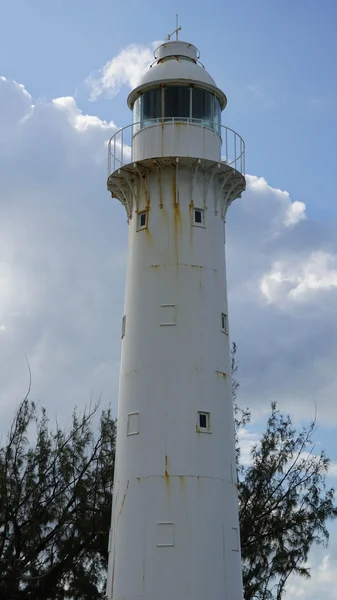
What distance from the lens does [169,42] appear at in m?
29.2

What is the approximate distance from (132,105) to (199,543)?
42.5ft

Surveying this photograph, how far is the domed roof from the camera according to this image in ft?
90.8

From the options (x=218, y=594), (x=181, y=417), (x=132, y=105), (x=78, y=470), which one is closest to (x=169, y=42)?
(x=132, y=105)

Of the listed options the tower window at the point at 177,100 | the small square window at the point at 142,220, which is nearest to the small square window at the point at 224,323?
the small square window at the point at 142,220

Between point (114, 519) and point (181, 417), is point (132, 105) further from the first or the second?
point (114, 519)

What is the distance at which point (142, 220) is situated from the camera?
2723 cm

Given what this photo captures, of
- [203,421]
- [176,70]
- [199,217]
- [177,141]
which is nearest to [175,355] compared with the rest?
[203,421]

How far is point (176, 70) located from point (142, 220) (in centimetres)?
450

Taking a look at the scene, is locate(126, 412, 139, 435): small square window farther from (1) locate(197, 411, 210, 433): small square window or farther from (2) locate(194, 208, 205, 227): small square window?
(2) locate(194, 208, 205, 227): small square window

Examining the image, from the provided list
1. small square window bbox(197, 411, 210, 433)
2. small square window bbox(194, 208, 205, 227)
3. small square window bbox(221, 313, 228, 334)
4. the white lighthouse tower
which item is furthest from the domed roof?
small square window bbox(197, 411, 210, 433)

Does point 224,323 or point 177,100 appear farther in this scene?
point 177,100

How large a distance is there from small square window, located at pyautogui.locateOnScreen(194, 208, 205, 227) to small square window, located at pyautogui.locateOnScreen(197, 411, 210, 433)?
211 inches

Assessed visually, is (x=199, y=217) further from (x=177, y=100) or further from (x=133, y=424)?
(x=133, y=424)

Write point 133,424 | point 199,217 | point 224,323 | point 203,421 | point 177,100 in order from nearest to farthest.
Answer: point 203,421
point 133,424
point 224,323
point 199,217
point 177,100
